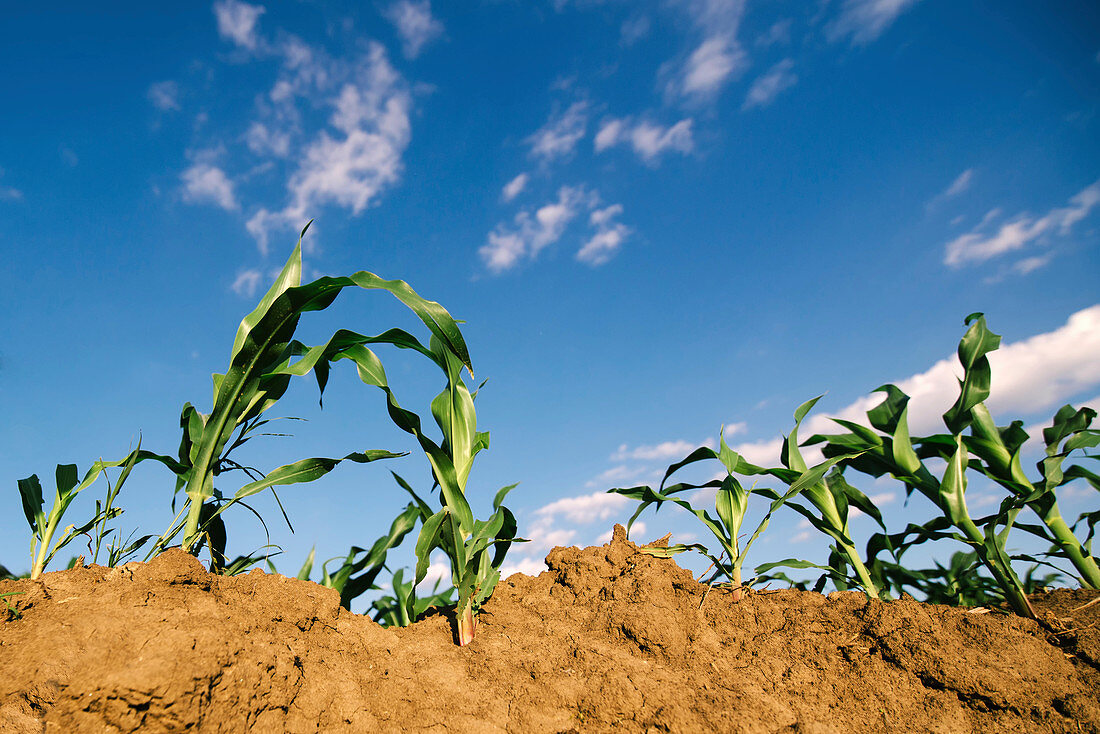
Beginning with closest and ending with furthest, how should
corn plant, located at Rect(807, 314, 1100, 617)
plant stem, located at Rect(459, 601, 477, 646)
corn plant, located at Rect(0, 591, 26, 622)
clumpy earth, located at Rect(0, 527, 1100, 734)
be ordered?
clumpy earth, located at Rect(0, 527, 1100, 734)
corn plant, located at Rect(0, 591, 26, 622)
plant stem, located at Rect(459, 601, 477, 646)
corn plant, located at Rect(807, 314, 1100, 617)

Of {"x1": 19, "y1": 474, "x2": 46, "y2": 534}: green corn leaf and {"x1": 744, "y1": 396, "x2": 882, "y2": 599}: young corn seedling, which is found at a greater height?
{"x1": 19, "y1": 474, "x2": 46, "y2": 534}: green corn leaf

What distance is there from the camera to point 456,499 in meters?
1.81

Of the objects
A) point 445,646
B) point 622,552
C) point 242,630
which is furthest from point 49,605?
point 622,552

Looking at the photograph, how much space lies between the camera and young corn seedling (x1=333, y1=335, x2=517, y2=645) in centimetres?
175

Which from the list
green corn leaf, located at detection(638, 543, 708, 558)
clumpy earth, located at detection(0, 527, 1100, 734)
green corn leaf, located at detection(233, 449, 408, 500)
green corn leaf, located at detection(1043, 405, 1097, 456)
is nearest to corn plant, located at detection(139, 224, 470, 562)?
green corn leaf, located at detection(233, 449, 408, 500)

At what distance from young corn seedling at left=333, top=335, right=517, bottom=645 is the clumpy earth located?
129 millimetres

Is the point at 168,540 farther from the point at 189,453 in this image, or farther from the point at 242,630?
the point at 242,630

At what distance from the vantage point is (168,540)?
1.75 meters

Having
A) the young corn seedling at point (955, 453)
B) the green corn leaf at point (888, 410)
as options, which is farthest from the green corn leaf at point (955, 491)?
the green corn leaf at point (888, 410)

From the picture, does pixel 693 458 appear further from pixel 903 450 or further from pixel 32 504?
pixel 32 504

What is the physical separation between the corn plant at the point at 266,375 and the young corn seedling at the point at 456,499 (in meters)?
0.05

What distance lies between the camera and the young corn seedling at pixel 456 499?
1.75 m

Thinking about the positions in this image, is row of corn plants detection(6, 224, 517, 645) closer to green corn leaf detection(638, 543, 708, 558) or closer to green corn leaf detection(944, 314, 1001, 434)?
green corn leaf detection(638, 543, 708, 558)

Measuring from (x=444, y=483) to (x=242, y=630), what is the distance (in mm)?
645
